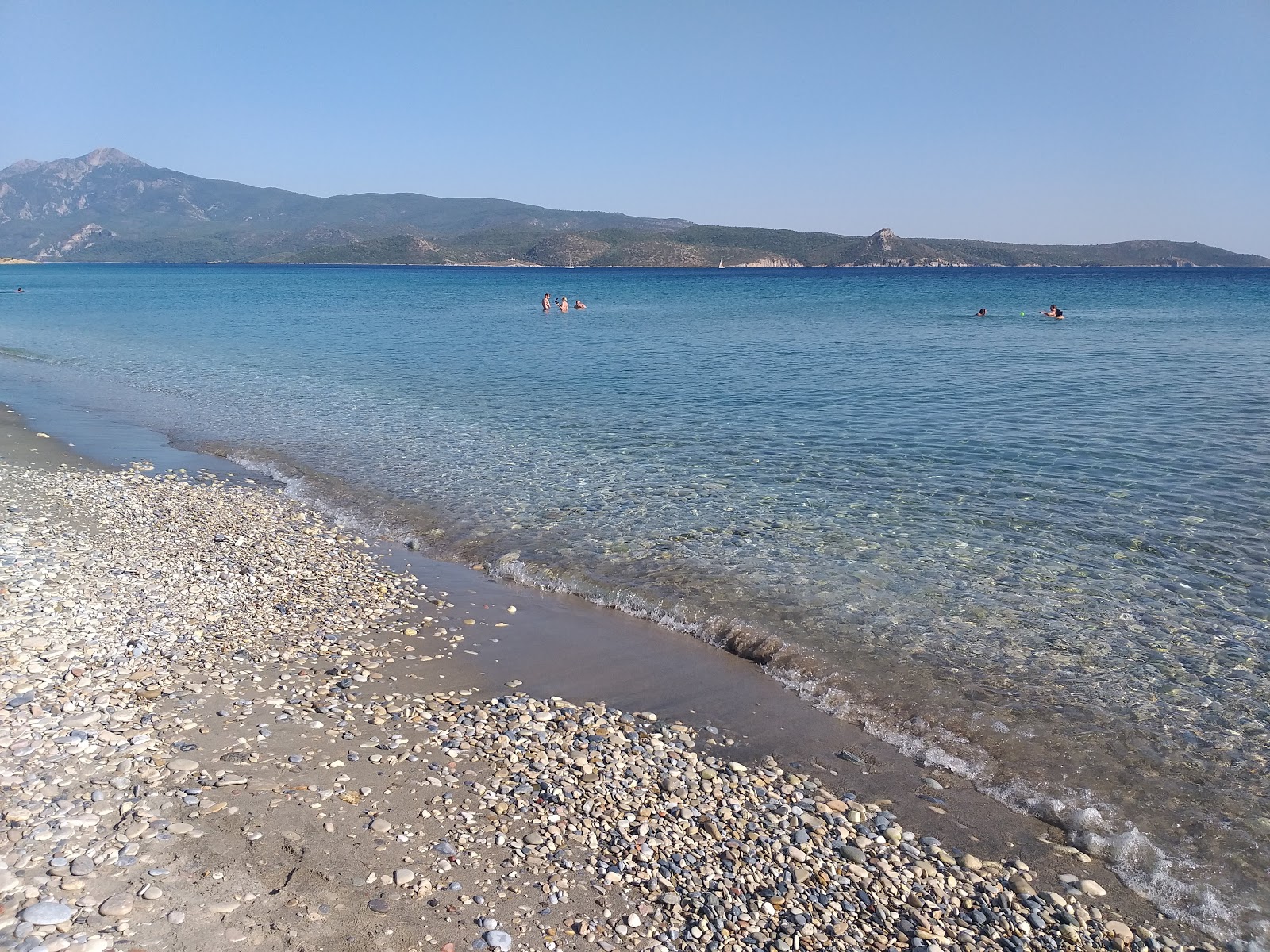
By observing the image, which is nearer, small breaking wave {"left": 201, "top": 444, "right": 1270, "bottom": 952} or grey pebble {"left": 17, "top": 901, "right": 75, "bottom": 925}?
grey pebble {"left": 17, "top": 901, "right": 75, "bottom": 925}

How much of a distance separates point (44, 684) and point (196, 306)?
76589 mm

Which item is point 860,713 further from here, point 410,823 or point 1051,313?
point 1051,313

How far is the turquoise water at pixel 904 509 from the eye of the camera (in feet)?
27.7

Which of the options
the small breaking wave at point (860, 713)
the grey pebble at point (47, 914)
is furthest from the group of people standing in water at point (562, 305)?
the grey pebble at point (47, 914)

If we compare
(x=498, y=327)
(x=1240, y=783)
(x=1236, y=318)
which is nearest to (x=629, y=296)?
(x=498, y=327)

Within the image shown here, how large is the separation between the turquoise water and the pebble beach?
1.82 m

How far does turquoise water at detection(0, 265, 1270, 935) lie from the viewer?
27.7 ft

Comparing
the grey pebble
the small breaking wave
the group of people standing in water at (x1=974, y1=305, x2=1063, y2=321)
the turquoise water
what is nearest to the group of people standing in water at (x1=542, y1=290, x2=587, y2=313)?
the turquoise water

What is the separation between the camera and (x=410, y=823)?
627 cm

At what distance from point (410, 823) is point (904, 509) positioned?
11.5 meters

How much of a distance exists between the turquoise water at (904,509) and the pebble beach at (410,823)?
5.96 ft

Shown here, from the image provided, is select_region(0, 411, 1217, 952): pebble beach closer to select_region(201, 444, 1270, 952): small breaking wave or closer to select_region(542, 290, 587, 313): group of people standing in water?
select_region(201, 444, 1270, 952): small breaking wave

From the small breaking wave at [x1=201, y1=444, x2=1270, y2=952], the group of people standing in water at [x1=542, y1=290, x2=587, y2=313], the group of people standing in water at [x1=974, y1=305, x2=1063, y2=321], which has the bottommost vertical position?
the small breaking wave at [x1=201, y1=444, x2=1270, y2=952]

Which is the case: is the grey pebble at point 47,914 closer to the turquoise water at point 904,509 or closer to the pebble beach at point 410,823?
the pebble beach at point 410,823
